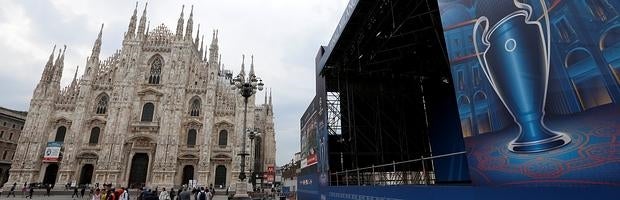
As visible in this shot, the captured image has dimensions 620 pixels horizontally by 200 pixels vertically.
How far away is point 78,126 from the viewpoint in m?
28.5

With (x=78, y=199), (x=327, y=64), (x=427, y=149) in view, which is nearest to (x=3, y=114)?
(x=78, y=199)

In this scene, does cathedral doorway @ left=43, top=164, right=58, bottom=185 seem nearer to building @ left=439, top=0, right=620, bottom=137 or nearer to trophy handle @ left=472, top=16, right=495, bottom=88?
trophy handle @ left=472, top=16, right=495, bottom=88

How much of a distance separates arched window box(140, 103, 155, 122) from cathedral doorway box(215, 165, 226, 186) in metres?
8.32

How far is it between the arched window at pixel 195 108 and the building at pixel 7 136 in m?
25.4

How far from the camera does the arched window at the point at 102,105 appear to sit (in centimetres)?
3046

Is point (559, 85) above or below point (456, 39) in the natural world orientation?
below

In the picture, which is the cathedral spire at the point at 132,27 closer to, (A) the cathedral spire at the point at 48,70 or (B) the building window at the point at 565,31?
(A) the cathedral spire at the point at 48,70

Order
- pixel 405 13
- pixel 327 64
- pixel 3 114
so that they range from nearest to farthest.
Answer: pixel 405 13 → pixel 327 64 → pixel 3 114

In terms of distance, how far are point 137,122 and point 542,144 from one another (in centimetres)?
3259

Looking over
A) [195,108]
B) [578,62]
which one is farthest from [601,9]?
[195,108]

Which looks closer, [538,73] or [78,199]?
[538,73]

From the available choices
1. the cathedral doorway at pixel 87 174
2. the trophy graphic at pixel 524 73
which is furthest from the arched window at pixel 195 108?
the trophy graphic at pixel 524 73

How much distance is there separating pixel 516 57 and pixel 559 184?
1617mm

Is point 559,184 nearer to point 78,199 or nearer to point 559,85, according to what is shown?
point 559,85
